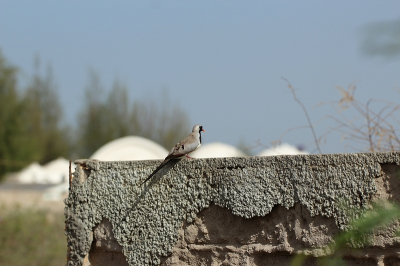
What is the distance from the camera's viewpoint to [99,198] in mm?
2598

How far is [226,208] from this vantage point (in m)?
2.38

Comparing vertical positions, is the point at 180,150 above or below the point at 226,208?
above

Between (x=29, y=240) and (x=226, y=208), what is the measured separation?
25.2 ft

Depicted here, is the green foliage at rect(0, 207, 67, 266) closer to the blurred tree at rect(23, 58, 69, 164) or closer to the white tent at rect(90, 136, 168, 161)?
the white tent at rect(90, 136, 168, 161)

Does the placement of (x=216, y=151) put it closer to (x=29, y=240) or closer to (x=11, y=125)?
(x=29, y=240)

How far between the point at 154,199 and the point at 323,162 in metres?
0.94

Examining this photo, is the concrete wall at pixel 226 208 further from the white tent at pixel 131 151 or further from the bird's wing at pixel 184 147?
the white tent at pixel 131 151

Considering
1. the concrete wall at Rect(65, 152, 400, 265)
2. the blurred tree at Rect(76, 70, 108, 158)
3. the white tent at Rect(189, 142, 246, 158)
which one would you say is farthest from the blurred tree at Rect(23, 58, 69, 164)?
the concrete wall at Rect(65, 152, 400, 265)

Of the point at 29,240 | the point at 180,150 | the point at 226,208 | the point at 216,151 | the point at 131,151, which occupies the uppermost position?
the point at 216,151

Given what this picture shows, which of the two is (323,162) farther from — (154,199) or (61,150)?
(61,150)

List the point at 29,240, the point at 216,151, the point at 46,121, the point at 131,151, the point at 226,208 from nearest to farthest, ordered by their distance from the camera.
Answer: the point at 226,208
the point at 29,240
the point at 131,151
the point at 216,151
the point at 46,121

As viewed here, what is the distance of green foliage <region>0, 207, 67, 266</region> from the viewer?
8.37 m

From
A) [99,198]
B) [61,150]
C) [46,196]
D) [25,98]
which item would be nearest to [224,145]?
[46,196]

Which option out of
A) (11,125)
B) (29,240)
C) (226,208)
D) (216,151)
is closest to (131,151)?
(216,151)
